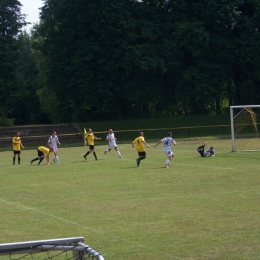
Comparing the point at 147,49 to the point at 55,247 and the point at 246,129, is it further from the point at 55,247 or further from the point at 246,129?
the point at 55,247

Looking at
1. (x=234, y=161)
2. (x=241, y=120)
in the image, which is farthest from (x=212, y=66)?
(x=234, y=161)

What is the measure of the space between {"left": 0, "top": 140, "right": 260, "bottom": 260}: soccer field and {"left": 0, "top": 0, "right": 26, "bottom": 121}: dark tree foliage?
122 feet

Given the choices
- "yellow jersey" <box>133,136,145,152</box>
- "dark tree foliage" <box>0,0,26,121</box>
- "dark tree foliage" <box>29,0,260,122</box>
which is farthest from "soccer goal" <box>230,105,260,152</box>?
"dark tree foliage" <box>0,0,26,121</box>

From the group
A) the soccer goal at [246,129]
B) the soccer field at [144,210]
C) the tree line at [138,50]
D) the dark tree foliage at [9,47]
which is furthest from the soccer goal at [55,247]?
the dark tree foliage at [9,47]

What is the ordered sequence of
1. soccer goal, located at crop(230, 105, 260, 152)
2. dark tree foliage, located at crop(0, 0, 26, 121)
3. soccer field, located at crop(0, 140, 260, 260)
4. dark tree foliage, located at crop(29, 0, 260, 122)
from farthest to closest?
dark tree foliage, located at crop(0, 0, 26, 121)
dark tree foliage, located at crop(29, 0, 260, 122)
soccer goal, located at crop(230, 105, 260, 152)
soccer field, located at crop(0, 140, 260, 260)

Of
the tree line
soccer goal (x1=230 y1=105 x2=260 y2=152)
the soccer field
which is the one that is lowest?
the soccer field

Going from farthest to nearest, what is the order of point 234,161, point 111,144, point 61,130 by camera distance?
1. point 61,130
2. point 111,144
3. point 234,161

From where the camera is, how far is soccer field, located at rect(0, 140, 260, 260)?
1070cm

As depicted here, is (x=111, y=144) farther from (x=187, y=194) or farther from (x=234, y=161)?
(x=187, y=194)

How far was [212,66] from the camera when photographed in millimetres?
59312

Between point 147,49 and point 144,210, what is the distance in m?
45.1

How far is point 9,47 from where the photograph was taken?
204ft

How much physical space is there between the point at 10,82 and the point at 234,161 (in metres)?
39.3

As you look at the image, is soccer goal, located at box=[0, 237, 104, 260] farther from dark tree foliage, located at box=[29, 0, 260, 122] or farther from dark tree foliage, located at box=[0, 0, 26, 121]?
dark tree foliage, located at box=[0, 0, 26, 121]
